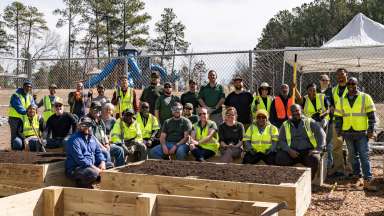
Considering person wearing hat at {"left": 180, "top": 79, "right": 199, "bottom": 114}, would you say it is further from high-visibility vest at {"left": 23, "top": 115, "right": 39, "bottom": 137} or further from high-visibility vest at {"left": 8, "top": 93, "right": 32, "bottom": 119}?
high-visibility vest at {"left": 8, "top": 93, "right": 32, "bottom": 119}

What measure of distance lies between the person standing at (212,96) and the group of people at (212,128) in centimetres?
2

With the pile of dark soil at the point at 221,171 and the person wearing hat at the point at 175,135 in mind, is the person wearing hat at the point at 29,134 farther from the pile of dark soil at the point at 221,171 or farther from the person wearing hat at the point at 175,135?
the pile of dark soil at the point at 221,171

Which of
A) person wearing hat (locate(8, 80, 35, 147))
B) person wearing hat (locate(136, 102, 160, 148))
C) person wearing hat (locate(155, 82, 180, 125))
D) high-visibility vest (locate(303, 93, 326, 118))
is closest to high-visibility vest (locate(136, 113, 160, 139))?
person wearing hat (locate(136, 102, 160, 148))

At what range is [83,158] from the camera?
300 inches

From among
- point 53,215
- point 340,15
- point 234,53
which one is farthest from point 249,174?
point 340,15

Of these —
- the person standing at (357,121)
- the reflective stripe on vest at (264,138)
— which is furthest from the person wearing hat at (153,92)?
the person standing at (357,121)

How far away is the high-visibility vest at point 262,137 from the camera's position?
28.9 ft

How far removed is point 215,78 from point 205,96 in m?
0.46

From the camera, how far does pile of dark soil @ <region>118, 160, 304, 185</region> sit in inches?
257

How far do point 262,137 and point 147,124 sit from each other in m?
2.67

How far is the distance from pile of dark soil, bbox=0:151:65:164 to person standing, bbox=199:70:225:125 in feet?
11.1

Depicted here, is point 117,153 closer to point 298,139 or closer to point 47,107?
point 47,107

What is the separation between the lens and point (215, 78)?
10.4 m

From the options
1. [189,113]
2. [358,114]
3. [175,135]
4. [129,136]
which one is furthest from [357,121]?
[129,136]
